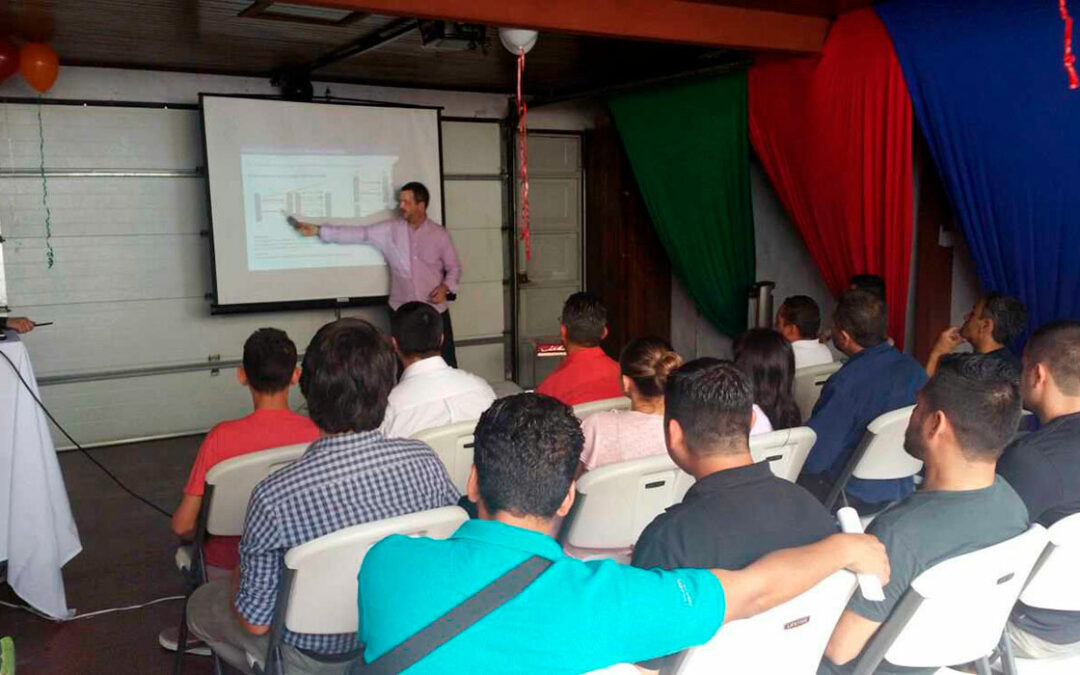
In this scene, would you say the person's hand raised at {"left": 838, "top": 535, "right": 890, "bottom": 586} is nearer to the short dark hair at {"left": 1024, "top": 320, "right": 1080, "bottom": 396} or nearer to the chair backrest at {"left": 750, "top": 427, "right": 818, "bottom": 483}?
the chair backrest at {"left": 750, "top": 427, "right": 818, "bottom": 483}

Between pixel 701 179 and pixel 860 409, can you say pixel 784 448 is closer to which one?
pixel 860 409

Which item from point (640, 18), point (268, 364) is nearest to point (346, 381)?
point (268, 364)

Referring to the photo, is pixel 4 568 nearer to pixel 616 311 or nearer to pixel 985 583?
pixel 985 583

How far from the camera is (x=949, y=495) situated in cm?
167

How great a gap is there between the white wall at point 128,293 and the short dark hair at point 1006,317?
14.7ft

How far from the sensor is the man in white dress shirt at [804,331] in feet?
12.3

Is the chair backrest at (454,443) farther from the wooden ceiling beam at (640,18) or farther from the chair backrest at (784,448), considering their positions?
the wooden ceiling beam at (640,18)

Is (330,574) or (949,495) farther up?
(949,495)

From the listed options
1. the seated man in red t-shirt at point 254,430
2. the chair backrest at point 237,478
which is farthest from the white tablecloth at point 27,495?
the chair backrest at point 237,478

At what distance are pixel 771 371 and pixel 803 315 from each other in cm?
99

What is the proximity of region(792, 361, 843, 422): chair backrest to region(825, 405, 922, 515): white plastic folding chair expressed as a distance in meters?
0.64

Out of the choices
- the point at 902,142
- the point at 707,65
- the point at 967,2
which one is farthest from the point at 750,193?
the point at 967,2

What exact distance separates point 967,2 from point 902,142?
712 millimetres

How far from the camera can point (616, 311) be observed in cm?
730
